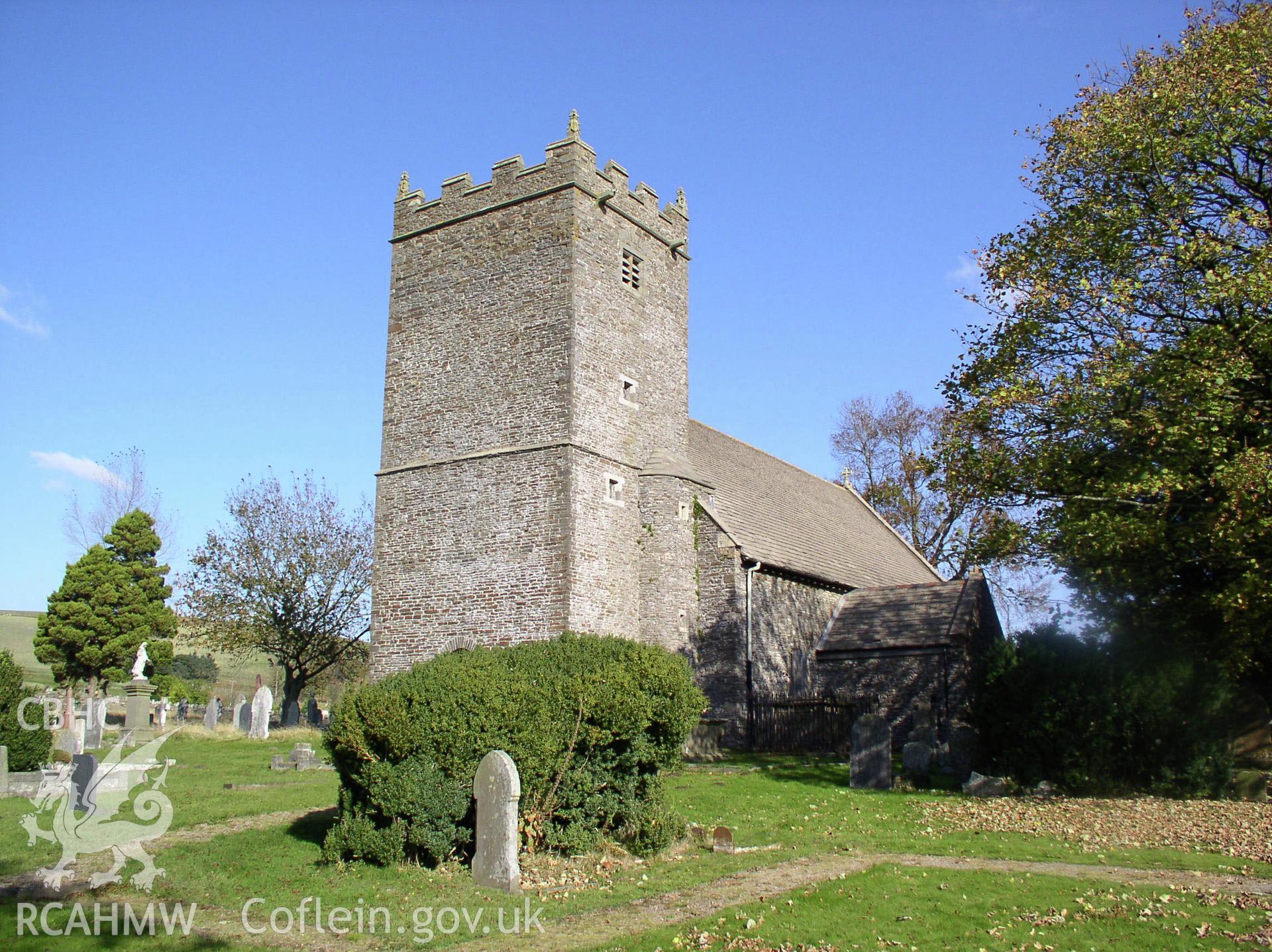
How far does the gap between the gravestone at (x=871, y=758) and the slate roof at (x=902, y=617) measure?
885 cm

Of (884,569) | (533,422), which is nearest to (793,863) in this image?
(533,422)

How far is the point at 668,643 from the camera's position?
2192 centimetres

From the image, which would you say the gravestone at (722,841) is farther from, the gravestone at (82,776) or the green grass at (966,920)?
the gravestone at (82,776)

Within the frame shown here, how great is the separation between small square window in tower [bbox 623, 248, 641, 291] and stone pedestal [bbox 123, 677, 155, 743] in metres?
15.3

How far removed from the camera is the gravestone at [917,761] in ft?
50.3

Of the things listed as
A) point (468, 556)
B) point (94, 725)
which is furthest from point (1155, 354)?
point (94, 725)

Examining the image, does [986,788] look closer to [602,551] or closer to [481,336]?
[602,551]

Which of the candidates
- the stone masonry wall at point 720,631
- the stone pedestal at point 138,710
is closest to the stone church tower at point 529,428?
the stone masonry wall at point 720,631

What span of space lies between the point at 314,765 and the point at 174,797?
442 cm

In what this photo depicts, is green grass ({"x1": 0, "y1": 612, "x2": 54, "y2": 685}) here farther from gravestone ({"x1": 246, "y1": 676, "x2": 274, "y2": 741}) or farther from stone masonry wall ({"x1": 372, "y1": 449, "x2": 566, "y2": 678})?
stone masonry wall ({"x1": 372, "y1": 449, "x2": 566, "y2": 678})

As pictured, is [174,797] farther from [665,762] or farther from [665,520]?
[665,520]

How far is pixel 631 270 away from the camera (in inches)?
943

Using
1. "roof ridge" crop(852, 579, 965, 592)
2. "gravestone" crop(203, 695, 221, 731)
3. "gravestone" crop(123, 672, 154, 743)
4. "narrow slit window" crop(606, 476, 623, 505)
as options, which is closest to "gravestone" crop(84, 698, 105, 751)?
"gravestone" crop(123, 672, 154, 743)

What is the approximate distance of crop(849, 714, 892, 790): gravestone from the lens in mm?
15133
